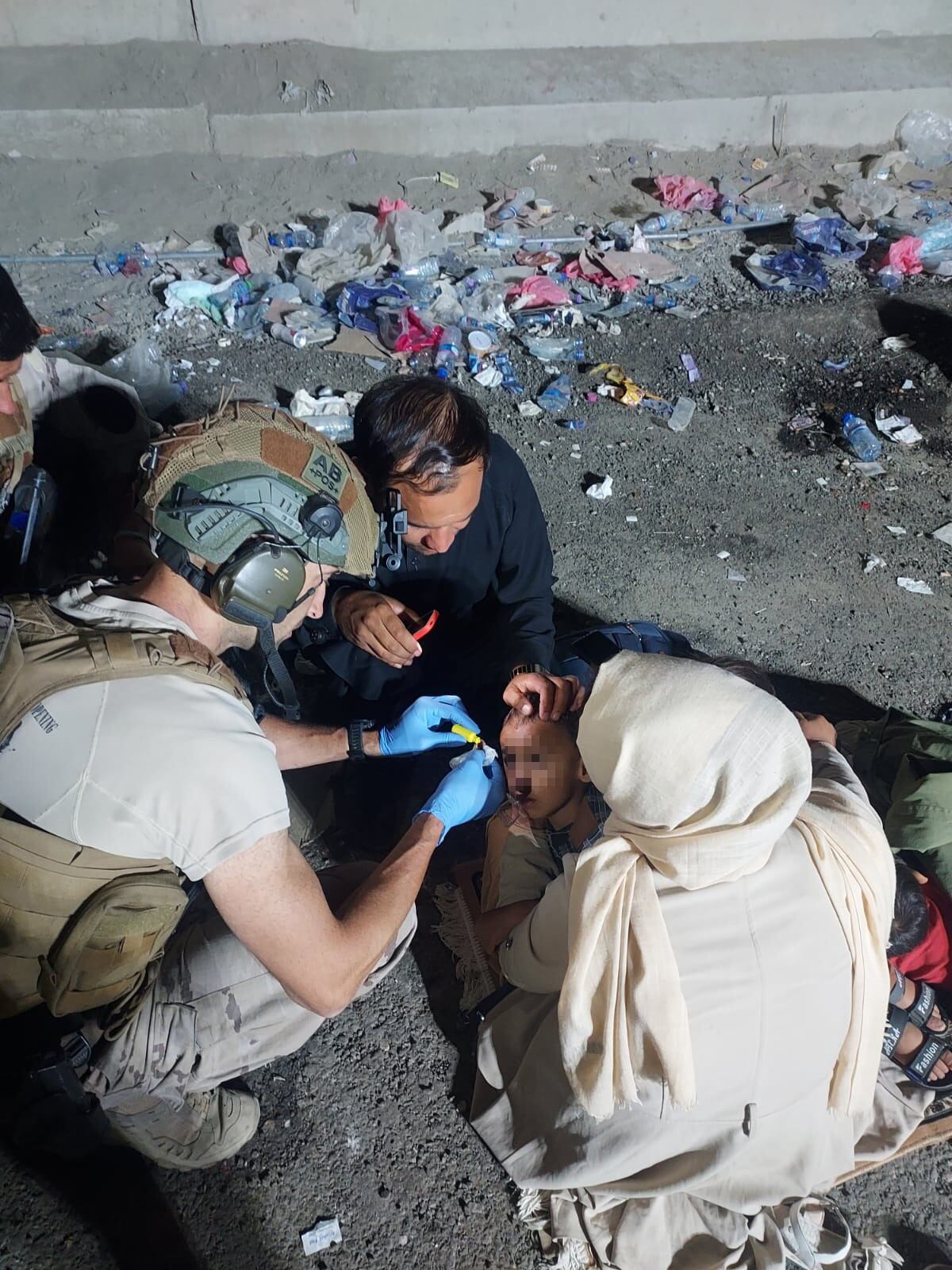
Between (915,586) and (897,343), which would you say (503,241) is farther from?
(915,586)

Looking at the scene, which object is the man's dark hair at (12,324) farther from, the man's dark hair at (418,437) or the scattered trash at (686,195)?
the scattered trash at (686,195)

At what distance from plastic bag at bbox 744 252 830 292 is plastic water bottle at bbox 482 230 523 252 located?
1.73 metres

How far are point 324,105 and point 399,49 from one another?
3.24 ft

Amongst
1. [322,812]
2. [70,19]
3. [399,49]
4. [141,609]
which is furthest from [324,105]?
[141,609]

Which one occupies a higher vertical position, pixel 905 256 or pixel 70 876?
pixel 70 876

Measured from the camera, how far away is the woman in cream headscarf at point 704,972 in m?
1.99

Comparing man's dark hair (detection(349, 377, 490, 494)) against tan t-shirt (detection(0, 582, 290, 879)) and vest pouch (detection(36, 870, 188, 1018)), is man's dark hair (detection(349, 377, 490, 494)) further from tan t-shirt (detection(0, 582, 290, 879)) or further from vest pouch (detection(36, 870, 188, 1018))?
vest pouch (detection(36, 870, 188, 1018))

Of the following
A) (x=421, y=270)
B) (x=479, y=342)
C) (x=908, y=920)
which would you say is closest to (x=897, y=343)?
(x=479, y=342)

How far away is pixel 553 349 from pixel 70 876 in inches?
185

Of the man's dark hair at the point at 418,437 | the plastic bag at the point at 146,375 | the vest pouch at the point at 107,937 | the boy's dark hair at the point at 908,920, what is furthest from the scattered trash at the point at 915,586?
the plastic bag at the point at 146,375

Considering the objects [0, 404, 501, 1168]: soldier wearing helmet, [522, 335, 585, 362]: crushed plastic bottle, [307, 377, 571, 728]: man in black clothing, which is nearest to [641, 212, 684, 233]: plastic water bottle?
[522, 335, 585, 362]: crushed plastic bottle

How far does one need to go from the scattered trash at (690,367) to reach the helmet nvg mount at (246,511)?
405cm

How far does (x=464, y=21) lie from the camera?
7.32 meters

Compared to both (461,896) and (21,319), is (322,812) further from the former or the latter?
(21,319)
